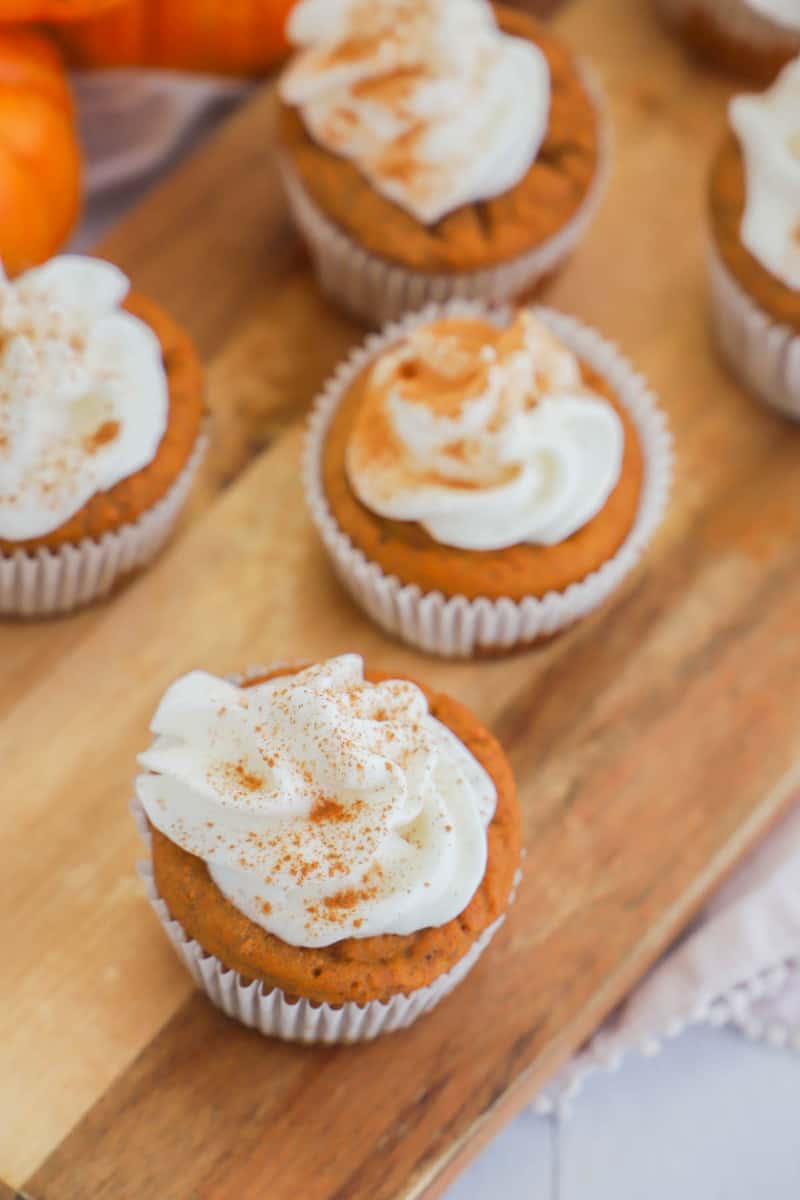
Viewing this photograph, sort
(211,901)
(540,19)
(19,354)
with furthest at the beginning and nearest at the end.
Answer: (540,19)
(19,354)
(211,901)

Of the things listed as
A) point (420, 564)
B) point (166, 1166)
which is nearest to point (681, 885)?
point (420, 564)

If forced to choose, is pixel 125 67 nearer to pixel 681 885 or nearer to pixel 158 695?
pixel 158 695

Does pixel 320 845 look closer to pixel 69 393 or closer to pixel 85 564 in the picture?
pixel 85 564

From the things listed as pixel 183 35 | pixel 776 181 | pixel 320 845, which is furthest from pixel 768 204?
pixel 320 845

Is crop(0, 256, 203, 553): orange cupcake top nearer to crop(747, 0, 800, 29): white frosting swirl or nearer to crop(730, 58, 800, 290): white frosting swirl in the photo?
crop(730, 58, 800, 290): white frosting swirl

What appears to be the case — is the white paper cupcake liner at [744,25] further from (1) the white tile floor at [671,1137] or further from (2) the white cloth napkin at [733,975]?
(1) the white tile floor at [671,1137]

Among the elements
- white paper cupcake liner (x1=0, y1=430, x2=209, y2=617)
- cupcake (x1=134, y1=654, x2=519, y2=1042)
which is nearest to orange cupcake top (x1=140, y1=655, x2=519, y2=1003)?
cupcake (x1=134, y1=654, x2=519, y2=1042)
